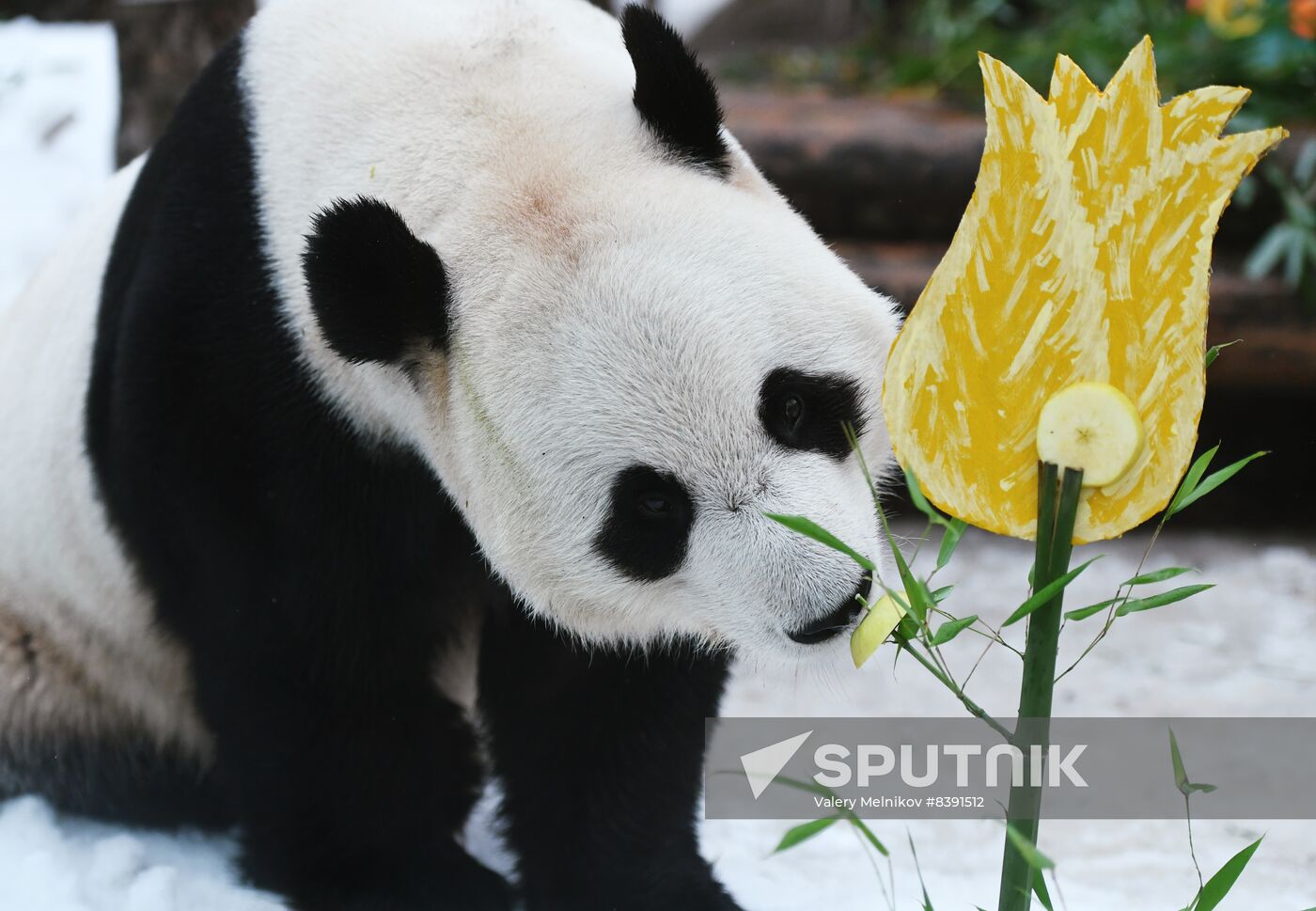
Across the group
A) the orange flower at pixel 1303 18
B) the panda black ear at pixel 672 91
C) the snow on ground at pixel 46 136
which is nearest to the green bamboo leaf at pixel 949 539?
the panda black ear at pixel 672 91

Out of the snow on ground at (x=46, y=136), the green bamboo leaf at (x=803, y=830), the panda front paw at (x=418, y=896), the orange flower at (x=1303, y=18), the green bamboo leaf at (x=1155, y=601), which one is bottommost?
the panda front paw at (x=418, y=896)

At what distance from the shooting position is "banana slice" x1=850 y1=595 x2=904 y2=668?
122 cm

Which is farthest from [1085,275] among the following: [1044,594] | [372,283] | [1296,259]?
[1296,259]

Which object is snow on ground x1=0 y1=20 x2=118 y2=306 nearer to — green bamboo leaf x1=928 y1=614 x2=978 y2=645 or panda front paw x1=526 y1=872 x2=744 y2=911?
panda front paw x1=526 y1=872 x2=744 y2=911

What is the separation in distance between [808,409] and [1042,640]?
1.29 ft

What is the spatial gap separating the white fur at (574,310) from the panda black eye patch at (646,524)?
16mm

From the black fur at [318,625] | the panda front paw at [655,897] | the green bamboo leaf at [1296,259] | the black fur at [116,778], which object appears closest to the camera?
the black fur at [318,625]

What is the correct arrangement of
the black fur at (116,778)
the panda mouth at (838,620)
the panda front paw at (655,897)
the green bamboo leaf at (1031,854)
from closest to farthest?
the green bamboo leaf at (1031,854) < the panda mouth at (838,620) < the panda front paw at (655,897) < the black fur at (116,778)

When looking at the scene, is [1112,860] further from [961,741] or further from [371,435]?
[371,435]

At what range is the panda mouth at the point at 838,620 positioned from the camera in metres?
1.35

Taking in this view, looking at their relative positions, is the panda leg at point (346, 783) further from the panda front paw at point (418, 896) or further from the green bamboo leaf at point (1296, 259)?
the green bamboo leaf at point (1296, 259)

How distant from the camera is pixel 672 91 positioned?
156cm

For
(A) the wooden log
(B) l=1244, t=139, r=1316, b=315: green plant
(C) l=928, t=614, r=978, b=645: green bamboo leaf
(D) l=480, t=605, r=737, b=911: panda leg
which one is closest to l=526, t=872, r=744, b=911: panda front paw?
(D) l=480, t=605, r=737, b=911: panda leg

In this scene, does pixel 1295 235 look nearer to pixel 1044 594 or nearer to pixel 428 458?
pixel 428 458
